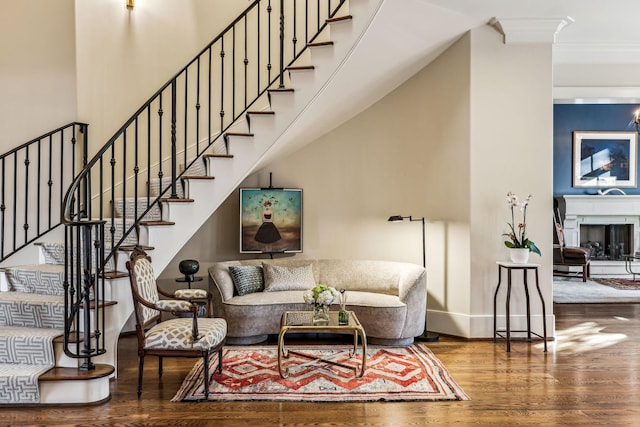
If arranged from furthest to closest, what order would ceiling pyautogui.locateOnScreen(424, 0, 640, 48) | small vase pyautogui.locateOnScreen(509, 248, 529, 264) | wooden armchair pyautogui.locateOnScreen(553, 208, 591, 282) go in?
wooden armchair pyautogui.locateOnScreen(553, 208, 591, 282)
small vase pyautogui.locateOnScreen(509, 248, 529, 264)
ceiling pyautogui.locateOnScreen(424, 0, 640, 48)

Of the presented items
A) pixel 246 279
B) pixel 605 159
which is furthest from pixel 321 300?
pixel 605 159

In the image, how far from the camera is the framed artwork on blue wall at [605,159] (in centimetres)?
1009

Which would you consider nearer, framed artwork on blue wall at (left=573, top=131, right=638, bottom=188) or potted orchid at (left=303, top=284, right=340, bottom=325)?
potted orchid at (left=303, top=284, right=340, bottom=325)

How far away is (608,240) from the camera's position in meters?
10.2

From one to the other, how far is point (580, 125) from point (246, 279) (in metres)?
Answer: 8.03

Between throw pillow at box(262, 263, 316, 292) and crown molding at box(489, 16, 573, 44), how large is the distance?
3.23m

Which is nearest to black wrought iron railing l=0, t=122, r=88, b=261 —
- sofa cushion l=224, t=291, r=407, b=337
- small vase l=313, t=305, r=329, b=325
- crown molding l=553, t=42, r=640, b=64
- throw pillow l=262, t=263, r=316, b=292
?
sofa cushion l=224, t=291, r=407, b=337

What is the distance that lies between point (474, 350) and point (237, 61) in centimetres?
443

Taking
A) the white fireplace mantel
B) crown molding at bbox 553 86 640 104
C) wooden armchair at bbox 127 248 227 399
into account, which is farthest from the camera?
the white fireplace mantel

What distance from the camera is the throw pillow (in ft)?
17.9

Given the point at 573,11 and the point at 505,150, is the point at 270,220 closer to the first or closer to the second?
the point at 505,150

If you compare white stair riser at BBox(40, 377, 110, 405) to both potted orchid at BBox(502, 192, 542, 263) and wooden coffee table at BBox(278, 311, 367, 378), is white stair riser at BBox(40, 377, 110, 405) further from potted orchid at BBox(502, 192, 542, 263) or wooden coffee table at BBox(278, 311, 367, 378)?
potted orchid at BBox(502, 192, 542, 263)

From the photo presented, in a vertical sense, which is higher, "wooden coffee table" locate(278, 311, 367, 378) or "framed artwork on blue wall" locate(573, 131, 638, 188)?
"framed artwork on blue wall" locate(573, 131, 638, 188)

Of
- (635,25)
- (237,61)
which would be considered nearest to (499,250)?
(635,25)
